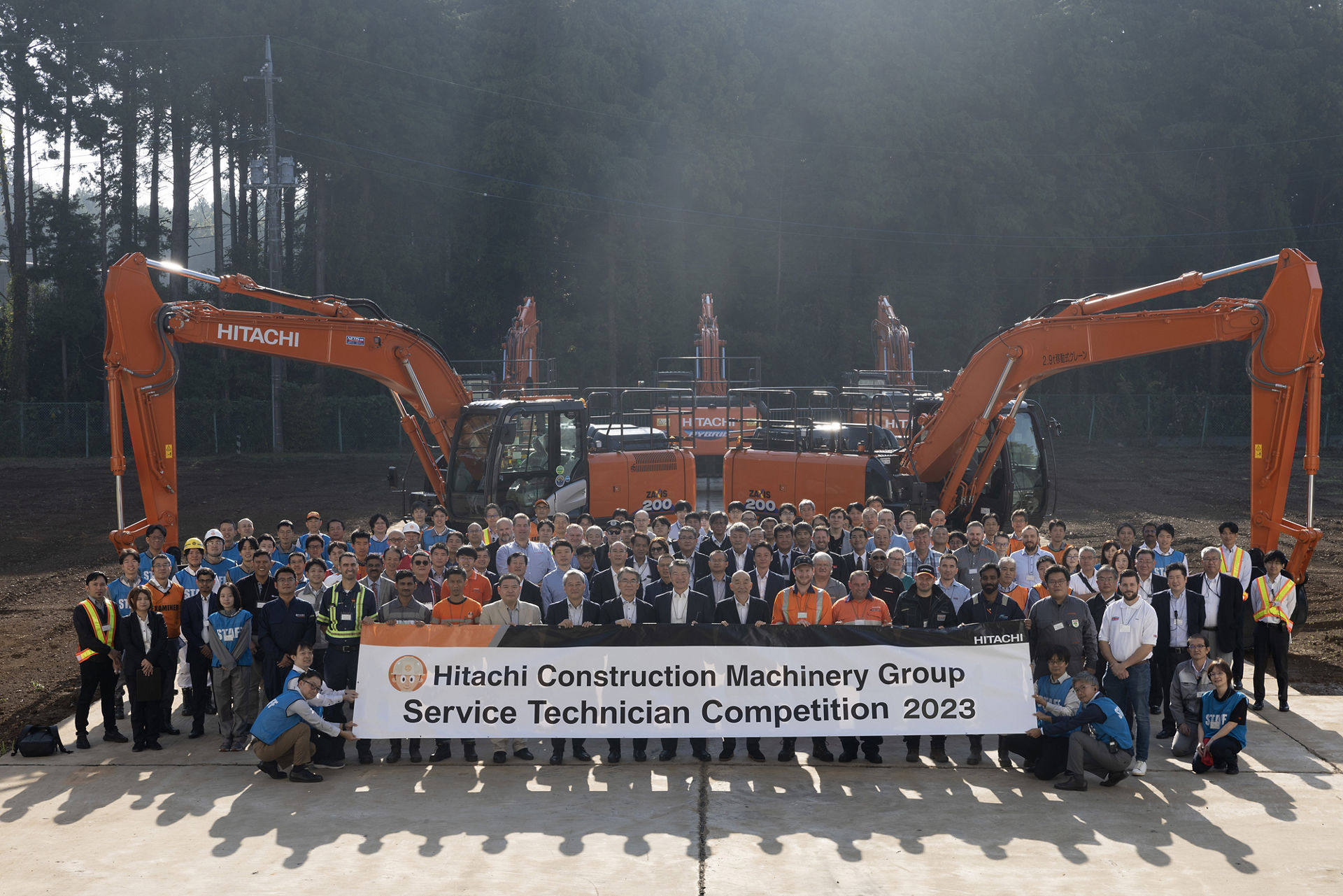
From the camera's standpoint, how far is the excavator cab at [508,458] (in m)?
17.6

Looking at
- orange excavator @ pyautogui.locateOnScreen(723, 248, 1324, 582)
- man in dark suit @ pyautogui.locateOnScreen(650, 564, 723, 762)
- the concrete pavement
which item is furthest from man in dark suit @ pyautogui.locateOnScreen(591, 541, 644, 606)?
orange excavator @ pyautogui.locateOnScreen(723, 248, 1324, 582)

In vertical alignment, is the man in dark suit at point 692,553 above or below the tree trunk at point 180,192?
below

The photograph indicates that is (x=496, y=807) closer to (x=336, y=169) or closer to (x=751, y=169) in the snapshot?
(x=336, y=169)

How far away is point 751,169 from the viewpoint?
2036 inches

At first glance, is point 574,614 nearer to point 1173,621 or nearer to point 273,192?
point 1173,621

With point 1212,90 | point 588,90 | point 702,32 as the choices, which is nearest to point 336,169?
point 588,90

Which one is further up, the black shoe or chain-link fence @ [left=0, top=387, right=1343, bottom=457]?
chain-link fence @ [left=0, top=387, right=1343, bottom=457]

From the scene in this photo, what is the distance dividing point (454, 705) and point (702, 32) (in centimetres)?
4424

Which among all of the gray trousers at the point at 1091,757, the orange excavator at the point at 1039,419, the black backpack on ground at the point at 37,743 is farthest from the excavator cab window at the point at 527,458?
the gray trousers at the point at 1091,757

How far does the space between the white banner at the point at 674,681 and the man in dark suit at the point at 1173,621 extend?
1.82 m

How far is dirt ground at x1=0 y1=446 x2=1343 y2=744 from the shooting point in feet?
46.4

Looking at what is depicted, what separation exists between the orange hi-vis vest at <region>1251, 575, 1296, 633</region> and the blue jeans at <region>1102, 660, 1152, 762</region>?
2.27 metres

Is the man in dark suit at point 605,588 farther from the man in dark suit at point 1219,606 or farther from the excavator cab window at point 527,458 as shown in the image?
the excavator cab window at point 527,458

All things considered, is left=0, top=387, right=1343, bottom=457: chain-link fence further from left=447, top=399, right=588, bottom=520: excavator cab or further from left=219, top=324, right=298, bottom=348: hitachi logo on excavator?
left=219, top=324, right=298, bottom=348: hitachi logo on excavator
